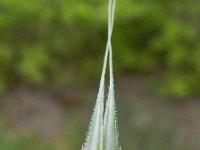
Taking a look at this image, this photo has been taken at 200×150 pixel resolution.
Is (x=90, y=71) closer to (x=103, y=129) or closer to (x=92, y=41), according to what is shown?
(x=92, y=41)

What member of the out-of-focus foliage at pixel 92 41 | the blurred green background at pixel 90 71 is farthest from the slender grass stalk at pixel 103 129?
the out-of-focus foliage at pixel 92 41

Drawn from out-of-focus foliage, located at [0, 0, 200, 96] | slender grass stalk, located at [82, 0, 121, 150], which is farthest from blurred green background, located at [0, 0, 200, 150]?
slender grass stalk, located at [82, 0, 121, 150]

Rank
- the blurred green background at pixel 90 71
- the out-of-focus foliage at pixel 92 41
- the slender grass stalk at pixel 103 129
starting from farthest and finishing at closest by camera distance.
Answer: the out-of-focus foliage at pixel 92 41 < the blurred green background at pixel 90 71 < the slender grass stalk at pixel 103 129

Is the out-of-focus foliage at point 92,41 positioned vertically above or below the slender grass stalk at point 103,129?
above

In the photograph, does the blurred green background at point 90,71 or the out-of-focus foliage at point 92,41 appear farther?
the out-of-focus foliage at point 92,41

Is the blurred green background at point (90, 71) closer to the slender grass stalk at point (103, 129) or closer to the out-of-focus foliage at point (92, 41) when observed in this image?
the out-of-focus foliage at point (92, 41)

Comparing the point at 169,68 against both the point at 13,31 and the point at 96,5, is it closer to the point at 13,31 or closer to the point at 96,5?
the point at 96,5

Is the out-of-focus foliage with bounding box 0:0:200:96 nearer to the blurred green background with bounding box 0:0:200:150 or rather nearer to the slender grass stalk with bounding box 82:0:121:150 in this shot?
the blurred green background with bounding box 0:0:200:150
